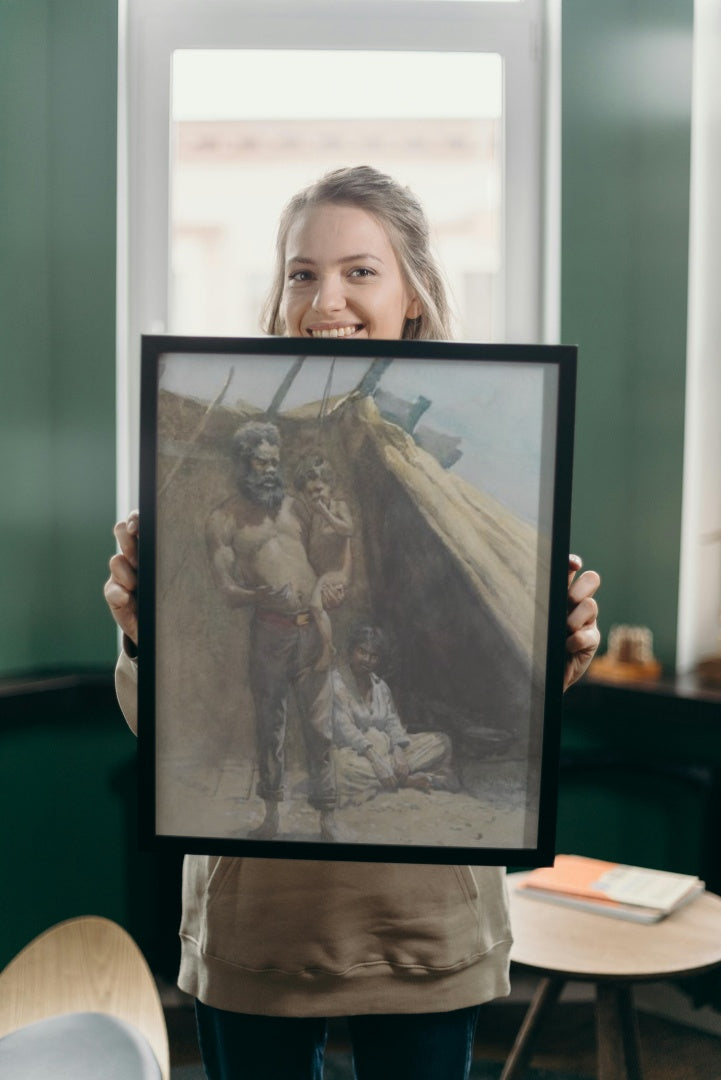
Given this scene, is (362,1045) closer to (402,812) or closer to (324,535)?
(402,812)

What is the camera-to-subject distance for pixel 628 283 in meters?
2.66

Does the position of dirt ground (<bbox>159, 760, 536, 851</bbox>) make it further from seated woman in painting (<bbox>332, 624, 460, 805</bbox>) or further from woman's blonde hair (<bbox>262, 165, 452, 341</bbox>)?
woman's blonde hair (<bbox>262, 165, 452, 341</bbox>)

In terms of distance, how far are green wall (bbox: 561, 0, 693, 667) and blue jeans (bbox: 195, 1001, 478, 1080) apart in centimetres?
171

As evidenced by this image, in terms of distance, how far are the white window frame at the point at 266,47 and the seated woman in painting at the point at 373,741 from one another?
5.71 ft

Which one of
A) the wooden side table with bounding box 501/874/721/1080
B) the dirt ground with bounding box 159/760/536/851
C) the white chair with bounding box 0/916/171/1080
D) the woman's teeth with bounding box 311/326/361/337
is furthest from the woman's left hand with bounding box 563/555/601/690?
the wooden side table with bounding box 501/874/721/1080

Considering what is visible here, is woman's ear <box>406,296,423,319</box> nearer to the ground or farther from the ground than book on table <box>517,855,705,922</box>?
farther from the ground

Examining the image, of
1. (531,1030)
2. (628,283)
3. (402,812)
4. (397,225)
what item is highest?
(628,283)

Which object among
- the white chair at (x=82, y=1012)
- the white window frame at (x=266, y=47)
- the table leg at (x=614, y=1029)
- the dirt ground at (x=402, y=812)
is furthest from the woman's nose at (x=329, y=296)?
the white window frame at (x=266, y=47)

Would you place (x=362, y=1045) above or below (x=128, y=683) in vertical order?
below

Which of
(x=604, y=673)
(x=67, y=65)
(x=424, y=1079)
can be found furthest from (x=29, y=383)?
(x=424, y=1079)

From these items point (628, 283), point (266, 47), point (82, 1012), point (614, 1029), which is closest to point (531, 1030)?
point (614, 1029)

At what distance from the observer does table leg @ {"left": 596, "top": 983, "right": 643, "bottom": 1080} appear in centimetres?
175

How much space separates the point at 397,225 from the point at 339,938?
769 mm

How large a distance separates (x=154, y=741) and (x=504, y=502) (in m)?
0.40
